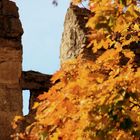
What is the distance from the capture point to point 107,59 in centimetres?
629

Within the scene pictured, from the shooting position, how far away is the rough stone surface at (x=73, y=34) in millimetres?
10516

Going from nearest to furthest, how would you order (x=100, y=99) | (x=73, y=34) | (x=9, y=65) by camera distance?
(x=100, y=99) → (x=9, y=65) → (x=73, y=34)

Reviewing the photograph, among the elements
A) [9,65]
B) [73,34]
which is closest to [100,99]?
[9,65]

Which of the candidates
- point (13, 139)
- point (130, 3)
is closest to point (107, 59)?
point (130, 3)

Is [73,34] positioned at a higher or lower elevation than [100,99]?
higher

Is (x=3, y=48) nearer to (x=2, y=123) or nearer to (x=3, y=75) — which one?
(x=3, y=75)

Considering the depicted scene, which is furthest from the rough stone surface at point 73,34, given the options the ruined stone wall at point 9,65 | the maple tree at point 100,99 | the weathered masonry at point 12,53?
the maple tree at point 100,99

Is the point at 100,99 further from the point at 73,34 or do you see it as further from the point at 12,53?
the point at 73,34

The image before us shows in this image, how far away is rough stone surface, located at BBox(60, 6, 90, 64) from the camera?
1052cm

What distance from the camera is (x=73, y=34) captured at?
428 inches

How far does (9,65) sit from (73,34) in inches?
56.6

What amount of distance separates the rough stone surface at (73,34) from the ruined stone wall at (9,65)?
1.00 m

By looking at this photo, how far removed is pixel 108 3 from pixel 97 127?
1.07 metres

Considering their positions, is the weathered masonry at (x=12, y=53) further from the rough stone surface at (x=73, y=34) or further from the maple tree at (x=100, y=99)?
the maple tree at (x=100, y=99)
